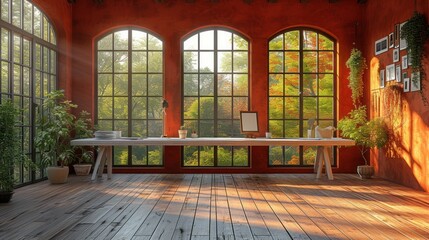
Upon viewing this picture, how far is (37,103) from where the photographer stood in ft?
27.1

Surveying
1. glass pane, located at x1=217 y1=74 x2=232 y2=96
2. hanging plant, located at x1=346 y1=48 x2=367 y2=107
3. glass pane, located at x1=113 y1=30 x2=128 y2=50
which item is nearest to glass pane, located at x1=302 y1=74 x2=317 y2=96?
hanging plant, located at x1=346 y1=48 x2=367 y2=107

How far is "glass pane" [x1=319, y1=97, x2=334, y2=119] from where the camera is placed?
982 centimetres

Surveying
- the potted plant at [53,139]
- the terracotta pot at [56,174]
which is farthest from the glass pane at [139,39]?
the terracotta pot at [56,174]

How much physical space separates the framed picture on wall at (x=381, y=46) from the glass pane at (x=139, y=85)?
4470 mm

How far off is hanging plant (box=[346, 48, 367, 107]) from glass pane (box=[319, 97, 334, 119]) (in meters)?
0.57

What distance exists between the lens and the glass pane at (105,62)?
9.77 m

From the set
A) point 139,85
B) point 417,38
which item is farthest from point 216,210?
point 139,85

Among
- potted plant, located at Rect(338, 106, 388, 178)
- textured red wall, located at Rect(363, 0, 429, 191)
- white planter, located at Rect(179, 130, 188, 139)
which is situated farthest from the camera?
white planter, located at Rect(179, 130, 188, 139)

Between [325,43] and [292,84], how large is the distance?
3.55 feet

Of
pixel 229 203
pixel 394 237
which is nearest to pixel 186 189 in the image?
pixel 229 203

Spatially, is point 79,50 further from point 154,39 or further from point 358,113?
point 358,113

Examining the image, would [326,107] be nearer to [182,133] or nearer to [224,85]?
[224,85]

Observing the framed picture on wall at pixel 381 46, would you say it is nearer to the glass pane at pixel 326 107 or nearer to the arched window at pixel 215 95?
the glass pane at pixel 326 107

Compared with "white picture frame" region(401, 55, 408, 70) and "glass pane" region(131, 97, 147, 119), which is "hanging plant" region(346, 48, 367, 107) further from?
"glass pane" region(131, 97, 147, 119)
